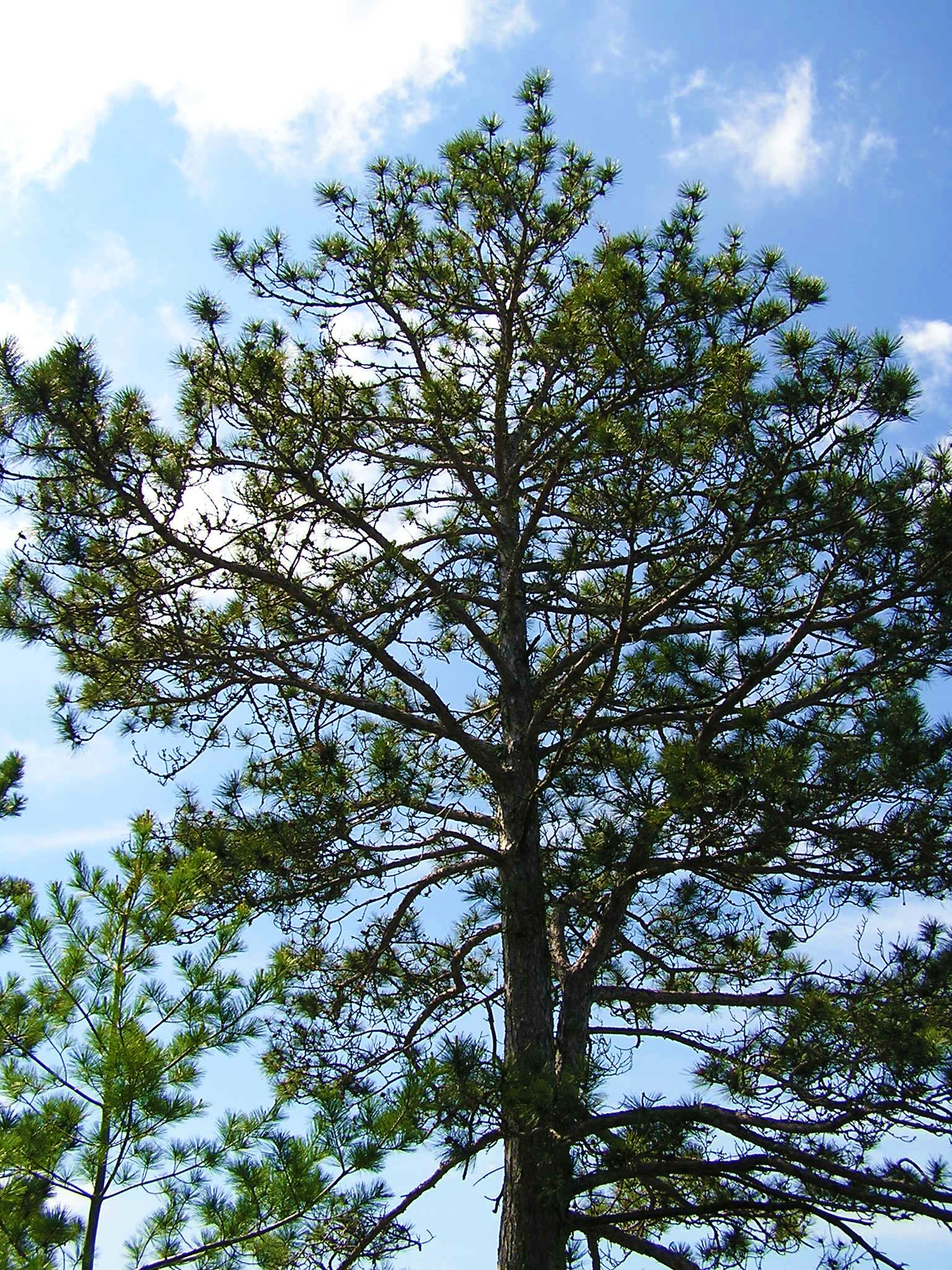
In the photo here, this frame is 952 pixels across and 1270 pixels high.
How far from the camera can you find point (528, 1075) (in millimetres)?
4164

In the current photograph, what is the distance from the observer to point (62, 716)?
19.0ft

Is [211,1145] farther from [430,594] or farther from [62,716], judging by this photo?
[430,594]

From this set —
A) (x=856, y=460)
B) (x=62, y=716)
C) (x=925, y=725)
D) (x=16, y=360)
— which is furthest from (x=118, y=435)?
(x=925, y=725)

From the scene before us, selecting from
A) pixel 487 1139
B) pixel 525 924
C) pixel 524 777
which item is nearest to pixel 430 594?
pixel 524 777

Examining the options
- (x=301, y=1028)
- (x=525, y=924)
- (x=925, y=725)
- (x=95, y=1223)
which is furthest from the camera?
(x=301, y=1028)

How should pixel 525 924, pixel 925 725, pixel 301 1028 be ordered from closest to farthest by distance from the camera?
pixel 925 725, pixel 525 924, pixel 301 1028

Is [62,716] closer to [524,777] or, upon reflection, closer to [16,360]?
[16,360]

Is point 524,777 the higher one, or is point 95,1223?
point 524,777

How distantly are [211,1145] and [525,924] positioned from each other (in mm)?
1716

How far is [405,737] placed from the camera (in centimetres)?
652

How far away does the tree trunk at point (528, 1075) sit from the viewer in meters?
4.14

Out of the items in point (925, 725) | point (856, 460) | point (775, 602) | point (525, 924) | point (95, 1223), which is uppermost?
point (856, 460)

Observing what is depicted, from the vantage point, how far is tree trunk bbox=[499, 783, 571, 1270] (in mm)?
4141

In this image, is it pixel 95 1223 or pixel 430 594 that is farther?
pixel 430 594
